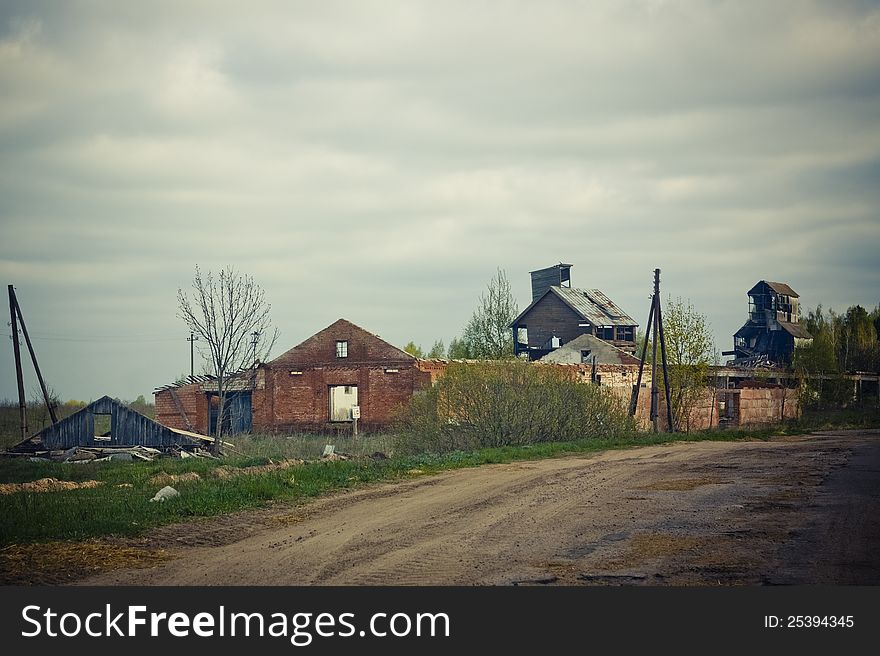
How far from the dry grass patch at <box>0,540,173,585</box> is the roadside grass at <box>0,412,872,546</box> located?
48 cm

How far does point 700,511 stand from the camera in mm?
13008

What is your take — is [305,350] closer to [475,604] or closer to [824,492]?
[824,492]

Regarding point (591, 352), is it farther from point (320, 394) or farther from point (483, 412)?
point (483, 412)

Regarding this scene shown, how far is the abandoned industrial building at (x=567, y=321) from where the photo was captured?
6400 cm

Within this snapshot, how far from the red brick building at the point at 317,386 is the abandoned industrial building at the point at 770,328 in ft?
144

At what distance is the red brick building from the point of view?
45906mm

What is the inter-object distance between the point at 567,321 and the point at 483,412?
39396 mm

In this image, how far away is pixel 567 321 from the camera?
2544 inches

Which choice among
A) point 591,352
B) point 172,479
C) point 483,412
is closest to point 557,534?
point 172,479

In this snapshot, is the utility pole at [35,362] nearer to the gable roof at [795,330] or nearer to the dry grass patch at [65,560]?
the dry grass patch at [65,560]

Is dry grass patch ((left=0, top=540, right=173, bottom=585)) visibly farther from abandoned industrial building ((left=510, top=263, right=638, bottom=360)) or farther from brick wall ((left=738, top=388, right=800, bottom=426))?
abandoned industrial building ((left=510, top=263, right=638, bottom=360))

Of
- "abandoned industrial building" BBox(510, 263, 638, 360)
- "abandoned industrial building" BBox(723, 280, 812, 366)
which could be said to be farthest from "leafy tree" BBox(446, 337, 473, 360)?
"abandoned industrial building" BBox(723, 280, 812, 366)

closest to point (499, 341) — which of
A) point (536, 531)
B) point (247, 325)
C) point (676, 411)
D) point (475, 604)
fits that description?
point (676, 411)

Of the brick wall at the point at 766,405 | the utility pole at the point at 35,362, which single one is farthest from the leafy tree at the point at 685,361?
the utility pole at the point at 35,362
